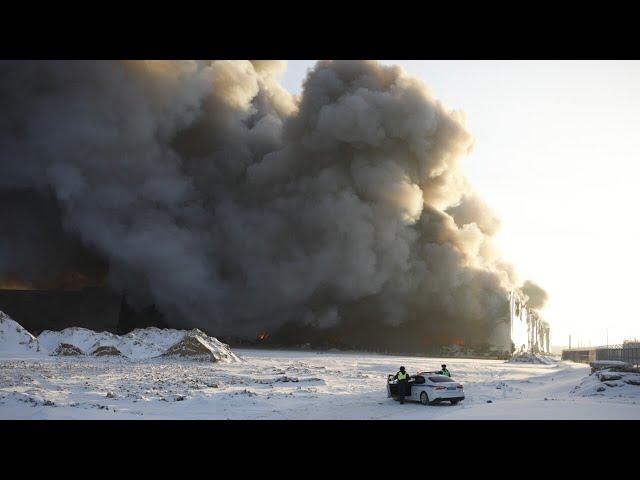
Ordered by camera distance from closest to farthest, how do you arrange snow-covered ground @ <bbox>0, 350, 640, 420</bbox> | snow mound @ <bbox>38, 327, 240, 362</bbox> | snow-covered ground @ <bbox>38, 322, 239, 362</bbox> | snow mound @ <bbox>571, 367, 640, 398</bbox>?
snow-covered ground @ <bbox>0, 350, 640, 420</bbox> < snow mound @ <bbox>571, 367, 640, 398</bbox> < snow mound @ <bbox>38, 327, 240, 362</bbox> < snow-covered ground @ <bbox>38, 322, 239, 362</bbox>

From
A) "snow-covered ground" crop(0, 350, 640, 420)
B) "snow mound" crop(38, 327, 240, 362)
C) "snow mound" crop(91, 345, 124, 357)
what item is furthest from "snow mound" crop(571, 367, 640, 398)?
"snow mound" crop(91, 345, 124, 357)

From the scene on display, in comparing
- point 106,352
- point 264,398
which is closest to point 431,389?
point 264,398

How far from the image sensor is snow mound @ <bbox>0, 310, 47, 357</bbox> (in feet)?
134

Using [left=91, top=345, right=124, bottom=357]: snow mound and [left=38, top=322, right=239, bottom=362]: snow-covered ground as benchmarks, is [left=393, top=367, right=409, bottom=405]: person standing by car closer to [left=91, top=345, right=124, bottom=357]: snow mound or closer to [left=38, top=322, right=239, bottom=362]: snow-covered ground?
[left=38, top=322, right=239, bottom=362]: snow-covered ground

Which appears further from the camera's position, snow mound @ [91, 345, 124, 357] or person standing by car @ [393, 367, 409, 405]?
snow mound @ [91, 345, 124, 357]

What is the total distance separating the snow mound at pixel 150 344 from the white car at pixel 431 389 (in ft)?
67.0

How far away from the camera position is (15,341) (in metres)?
42.1

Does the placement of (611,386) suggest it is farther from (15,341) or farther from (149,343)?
(15,341)

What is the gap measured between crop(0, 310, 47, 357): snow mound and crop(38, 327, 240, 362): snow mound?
1.48 metres

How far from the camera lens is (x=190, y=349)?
128 ft

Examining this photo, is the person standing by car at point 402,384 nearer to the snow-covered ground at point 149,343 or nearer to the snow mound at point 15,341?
the snow-covered ground at point 149,343
